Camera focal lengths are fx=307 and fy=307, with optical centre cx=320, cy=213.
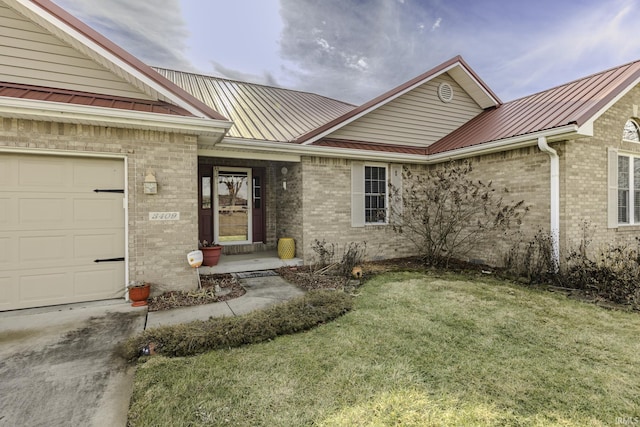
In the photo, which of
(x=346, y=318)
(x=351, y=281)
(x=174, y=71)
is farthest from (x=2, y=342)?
(x=174, y=71)

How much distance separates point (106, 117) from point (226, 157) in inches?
126

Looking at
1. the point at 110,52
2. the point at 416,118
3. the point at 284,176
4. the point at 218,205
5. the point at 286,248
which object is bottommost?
the point at 286,248

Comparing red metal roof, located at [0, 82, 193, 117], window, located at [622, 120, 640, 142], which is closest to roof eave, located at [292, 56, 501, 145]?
red metal roof, located at [0, 82, 193, 117]

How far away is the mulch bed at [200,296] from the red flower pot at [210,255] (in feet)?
3.55

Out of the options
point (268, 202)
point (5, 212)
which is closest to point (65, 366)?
point (5, 212)

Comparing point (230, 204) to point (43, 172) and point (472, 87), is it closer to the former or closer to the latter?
point (43, 172)

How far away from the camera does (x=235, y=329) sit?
155 inches

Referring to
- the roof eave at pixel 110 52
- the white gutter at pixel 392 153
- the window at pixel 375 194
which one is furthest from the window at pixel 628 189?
the roof eave at pixel 110 52

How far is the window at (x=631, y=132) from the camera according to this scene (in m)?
8.02

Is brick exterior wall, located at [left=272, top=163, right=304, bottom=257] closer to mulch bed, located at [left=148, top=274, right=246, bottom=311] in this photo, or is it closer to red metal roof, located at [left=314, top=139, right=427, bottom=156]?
red metal roof, located at [left=314, top=139, right=427, bottom=156]

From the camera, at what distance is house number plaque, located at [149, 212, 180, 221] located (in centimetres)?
559

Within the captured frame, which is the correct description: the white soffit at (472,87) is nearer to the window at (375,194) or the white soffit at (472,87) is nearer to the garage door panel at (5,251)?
the window at (375,194)

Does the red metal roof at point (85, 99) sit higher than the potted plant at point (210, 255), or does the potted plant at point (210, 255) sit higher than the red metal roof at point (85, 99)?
the red metal roof at point (85, 99)

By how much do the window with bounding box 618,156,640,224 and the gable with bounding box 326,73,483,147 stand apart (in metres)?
4.41
